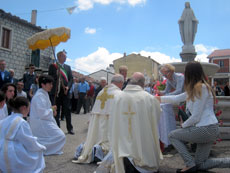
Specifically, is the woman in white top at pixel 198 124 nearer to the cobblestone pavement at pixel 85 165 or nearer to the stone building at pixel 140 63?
the cobblestone pavement at pixel 85 165

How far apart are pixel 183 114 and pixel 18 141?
294 centimetres

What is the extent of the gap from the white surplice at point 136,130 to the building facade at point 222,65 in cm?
4889

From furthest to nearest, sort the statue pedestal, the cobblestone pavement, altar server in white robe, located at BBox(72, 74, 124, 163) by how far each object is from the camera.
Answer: the statue pedestal, altar server in white robe, located at BBox(72, 74, 124, 163), the cobblestone pavement

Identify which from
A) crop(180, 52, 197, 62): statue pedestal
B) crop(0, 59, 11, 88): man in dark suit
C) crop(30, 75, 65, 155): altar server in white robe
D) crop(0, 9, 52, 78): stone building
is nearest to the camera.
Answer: crop(30, 75, 65, 155): altar server in white robe

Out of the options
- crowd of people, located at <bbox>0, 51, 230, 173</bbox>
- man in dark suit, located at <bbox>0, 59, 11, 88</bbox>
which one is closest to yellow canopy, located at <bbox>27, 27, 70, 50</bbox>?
man in dark suit, located at <bbox>0, 59, 11, 88</bbox>

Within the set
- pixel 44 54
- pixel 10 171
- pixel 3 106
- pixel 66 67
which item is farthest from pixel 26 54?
pixel 10 171

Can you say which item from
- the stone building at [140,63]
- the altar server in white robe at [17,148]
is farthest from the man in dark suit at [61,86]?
the stone building at [140,63]

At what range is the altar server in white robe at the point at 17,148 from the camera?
3529 millimetres

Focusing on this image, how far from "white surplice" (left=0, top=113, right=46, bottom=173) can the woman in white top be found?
7.12ft

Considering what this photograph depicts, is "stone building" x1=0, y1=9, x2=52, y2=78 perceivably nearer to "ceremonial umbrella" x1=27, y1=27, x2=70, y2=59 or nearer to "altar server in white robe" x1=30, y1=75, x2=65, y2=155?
"ceremonial umbrella" x1=27, y1=27, x2=70, y2=59

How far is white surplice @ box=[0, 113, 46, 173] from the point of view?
3529 mm

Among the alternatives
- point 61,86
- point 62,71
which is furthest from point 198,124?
point 62,71

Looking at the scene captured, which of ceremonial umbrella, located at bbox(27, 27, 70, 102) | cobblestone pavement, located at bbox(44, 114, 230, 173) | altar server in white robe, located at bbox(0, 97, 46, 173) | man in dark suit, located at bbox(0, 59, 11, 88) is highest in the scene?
ceremonial umbrella, located at bbox(27, 27, 70, 102)

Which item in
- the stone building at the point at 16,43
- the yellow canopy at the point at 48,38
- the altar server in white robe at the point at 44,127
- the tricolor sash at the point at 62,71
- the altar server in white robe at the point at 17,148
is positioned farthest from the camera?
the stone building at the point at 16,43
